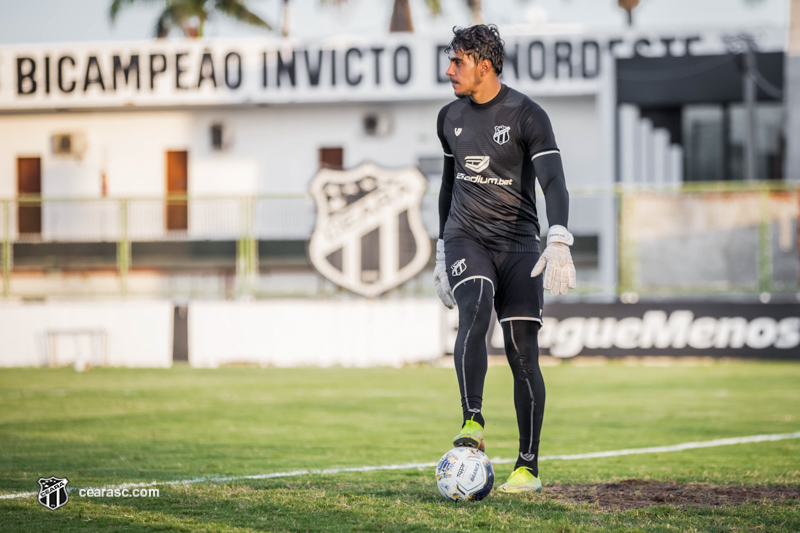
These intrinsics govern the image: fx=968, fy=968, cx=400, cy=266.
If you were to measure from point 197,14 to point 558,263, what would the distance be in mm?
33282

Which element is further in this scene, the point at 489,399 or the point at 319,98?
the point at 319,98

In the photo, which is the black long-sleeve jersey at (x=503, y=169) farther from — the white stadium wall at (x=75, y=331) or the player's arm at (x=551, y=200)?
the white stadium wall at (x=75, y=331)

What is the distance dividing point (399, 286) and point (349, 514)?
12.0 meters

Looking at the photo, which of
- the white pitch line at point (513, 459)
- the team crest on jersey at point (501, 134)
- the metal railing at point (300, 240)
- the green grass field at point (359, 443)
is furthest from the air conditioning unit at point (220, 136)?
the team crest on jersey at point (501, 134)

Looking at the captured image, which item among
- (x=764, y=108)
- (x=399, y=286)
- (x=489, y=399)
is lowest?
(x=489, y=399)

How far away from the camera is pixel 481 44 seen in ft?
17.0

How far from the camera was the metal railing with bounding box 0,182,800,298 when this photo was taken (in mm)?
15703

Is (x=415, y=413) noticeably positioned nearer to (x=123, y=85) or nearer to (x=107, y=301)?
(x=107, y=301)

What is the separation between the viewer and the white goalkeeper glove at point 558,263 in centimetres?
495

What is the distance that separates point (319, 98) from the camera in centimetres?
2372

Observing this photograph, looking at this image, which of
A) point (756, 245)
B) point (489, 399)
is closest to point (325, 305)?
point (489, 399)

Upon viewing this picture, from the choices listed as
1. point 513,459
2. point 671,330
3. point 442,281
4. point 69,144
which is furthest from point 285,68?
point 442,281

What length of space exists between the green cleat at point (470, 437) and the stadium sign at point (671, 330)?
33.3 ft

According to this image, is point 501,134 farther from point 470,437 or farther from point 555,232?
point 470,437
